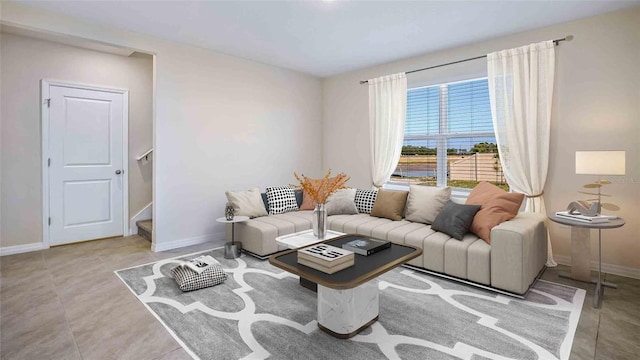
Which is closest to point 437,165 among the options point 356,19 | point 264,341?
point 356,19

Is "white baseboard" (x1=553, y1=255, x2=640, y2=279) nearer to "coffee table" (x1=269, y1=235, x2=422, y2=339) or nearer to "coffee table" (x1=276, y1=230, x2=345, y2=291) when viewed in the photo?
"coffee table" (x1=269, y1=235, x2=422, y2=339)

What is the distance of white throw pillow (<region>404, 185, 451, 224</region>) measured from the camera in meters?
3.54

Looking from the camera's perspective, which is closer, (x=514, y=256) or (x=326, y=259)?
(x=326, y=259)

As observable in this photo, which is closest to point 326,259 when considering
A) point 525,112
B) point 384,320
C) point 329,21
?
point 384,320


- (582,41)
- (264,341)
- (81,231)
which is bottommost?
(264,341)

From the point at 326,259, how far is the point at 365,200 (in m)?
2.40

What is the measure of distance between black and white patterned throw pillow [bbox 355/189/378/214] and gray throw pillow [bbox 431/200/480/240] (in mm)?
1132

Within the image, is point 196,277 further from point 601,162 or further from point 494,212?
point 601,162

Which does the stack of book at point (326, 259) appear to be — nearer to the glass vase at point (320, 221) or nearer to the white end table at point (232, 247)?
the glass vase at point (320, 221)

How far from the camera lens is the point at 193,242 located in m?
4.14

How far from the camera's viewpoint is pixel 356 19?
317cm

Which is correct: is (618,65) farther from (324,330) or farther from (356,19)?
(324,330)

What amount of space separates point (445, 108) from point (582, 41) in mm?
1509

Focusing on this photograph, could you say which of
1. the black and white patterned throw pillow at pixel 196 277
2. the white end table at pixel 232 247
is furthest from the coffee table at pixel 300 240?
the white end table at pixel 232 247
